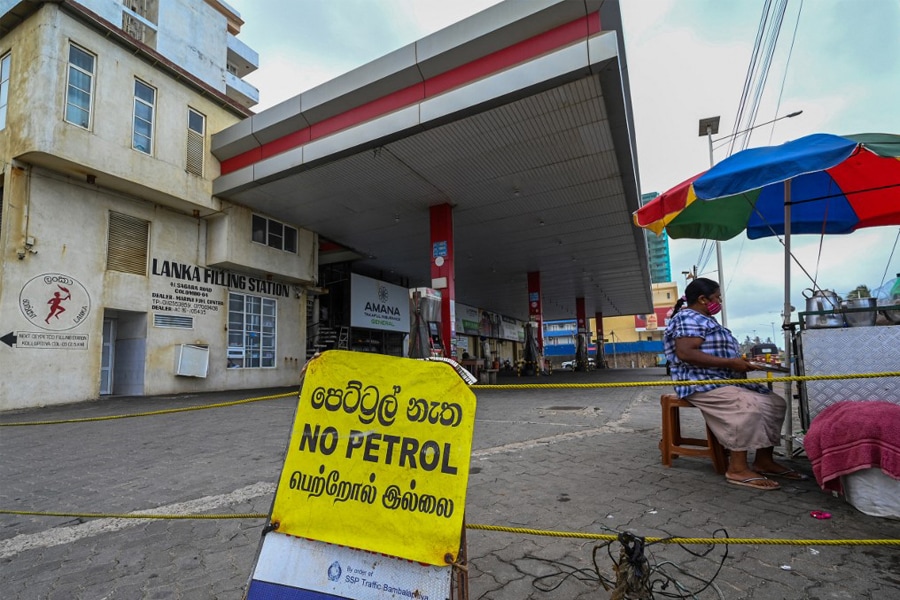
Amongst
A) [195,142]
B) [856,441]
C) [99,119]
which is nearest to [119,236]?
[99,119]

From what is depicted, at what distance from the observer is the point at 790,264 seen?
4262 millimetres

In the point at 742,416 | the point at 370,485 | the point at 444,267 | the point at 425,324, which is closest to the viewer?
the point at 370,485

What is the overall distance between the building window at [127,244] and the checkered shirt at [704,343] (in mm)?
12396

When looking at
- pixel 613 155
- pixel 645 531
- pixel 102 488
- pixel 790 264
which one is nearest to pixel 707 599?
pixel 645 531

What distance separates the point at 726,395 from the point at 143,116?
13718 millimetres

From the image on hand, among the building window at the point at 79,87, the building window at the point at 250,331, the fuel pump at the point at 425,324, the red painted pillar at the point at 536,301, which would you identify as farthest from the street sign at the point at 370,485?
the red painted pillar at the point at 536,301

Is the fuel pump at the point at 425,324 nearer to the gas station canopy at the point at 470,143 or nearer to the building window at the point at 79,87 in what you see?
the gas station canopy at the point at 470,143

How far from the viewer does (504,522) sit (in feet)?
8.98

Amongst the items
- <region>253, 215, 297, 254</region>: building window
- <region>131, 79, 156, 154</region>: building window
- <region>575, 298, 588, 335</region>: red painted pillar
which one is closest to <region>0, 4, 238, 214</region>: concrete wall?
<region>131, 79, 156, 154</region>: building window

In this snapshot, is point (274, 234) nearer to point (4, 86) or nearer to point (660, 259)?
point (4, 86)

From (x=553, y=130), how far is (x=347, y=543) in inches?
382

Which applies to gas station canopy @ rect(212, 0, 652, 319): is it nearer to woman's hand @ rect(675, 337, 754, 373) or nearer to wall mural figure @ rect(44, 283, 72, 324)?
wall mural figure @ rect(44, 283, 72, 324)

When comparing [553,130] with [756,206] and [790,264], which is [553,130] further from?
[790,264]

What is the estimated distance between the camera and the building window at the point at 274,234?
1425cm
